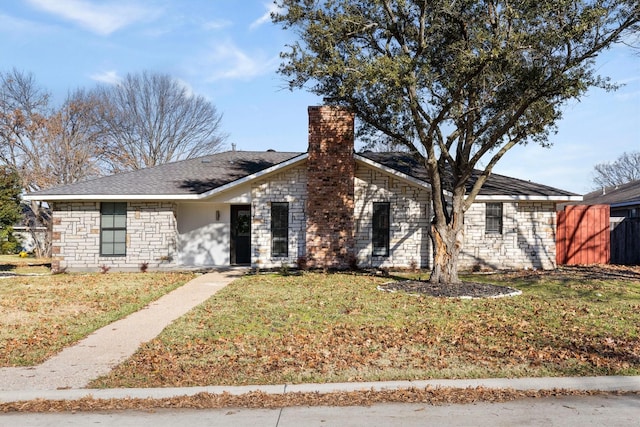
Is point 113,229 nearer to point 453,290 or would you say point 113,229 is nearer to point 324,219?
point 324,219

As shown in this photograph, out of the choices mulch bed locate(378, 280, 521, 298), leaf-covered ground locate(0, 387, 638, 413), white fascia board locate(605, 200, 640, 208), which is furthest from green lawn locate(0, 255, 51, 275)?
white fascia board locate(605, 200, 640, 208)

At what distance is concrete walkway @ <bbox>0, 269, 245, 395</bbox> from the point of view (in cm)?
560

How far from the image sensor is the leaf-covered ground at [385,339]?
579 cm

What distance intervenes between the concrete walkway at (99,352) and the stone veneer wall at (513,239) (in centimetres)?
931

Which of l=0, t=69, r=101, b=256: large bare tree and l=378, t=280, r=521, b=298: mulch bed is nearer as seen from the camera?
l=378, t=280, r=521, b=298: mulch bed

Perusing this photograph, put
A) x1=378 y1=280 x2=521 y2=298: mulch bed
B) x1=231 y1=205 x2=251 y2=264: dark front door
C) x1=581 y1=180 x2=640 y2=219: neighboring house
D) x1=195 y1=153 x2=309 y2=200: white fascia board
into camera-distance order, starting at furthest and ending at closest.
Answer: x1=581 y1=180 x2=640 y2=219: neighboring house, x1=231 y1=205 x2=251 y2=264: dark front door, x1=195 y1=153 x2=309 y2=200: white fascia board, x1=378 y1=280 x2=521 y2=298: mulch bed

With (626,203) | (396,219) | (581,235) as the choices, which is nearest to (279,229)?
(396,219)

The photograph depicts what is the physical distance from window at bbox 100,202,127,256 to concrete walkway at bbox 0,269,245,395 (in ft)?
20.7

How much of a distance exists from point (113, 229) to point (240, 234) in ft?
13.7

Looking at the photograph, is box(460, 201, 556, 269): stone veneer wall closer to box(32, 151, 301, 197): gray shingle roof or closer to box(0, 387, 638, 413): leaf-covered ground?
box(32, 151, 301, 197): gray shingle roof

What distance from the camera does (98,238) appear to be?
54.5 ft

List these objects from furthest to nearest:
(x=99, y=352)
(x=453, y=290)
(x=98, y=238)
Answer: (x=98, y=238) → (x=453, y=290) → (x=99, y=352)

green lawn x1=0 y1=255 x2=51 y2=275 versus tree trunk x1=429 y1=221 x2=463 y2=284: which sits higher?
tree trunk x1=429 y1=221 x2=463 y2=284

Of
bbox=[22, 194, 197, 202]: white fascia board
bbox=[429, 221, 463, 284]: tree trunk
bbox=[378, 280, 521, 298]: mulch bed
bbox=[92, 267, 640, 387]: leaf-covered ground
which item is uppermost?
bbox=[22, 194, 197, 202]: white fascia board
